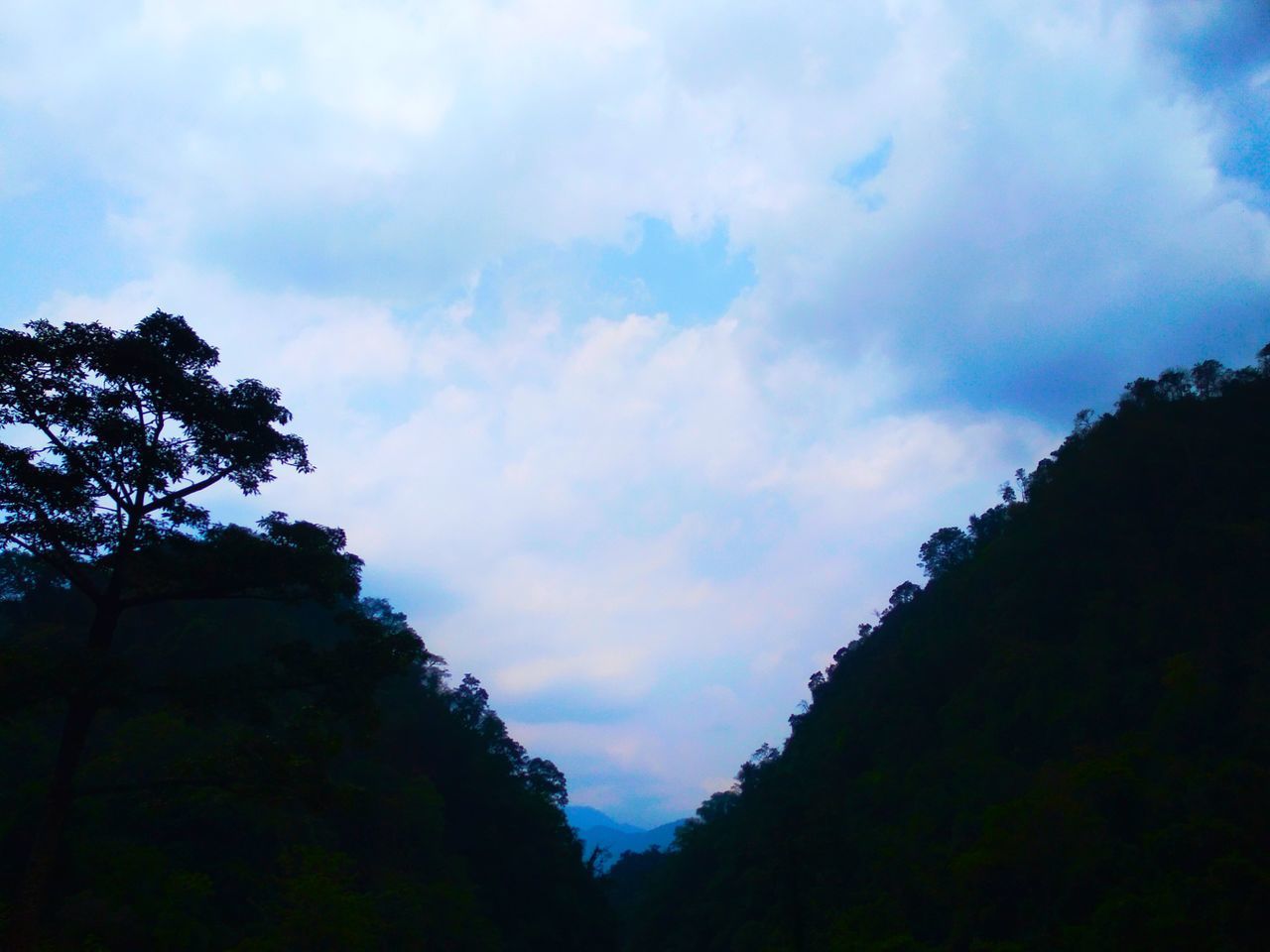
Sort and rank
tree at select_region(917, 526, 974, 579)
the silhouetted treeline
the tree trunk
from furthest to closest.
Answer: tree at select_region(917, 526, 974, 579) < the silhouetted treeline < the tree trunk

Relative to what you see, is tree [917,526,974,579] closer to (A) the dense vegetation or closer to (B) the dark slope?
(B) the dark slope

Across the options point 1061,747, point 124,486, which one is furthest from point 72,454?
point 1061,747

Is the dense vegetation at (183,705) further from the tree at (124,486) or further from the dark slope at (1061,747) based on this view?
the dark slope at (1061,747)

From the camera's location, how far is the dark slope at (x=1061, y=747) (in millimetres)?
31312

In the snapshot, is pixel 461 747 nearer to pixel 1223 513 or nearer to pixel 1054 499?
pixel 1054 499

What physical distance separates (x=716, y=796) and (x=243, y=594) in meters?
83.3

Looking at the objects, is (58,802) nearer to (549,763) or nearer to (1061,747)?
(1061,747)

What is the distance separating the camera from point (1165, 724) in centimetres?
3984

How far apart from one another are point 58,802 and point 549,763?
60.8 meters

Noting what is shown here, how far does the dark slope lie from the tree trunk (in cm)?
2776

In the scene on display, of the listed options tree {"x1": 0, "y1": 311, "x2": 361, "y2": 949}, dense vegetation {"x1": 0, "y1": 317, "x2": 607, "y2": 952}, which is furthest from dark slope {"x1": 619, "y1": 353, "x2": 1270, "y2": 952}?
tree {"x1": 0, "y1": 311, "x2": 361, "y2": 949}

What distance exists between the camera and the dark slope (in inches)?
1233

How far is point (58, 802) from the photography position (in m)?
8.24

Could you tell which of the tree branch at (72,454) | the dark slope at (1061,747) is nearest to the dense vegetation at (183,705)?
the tree branch at (72,454)
